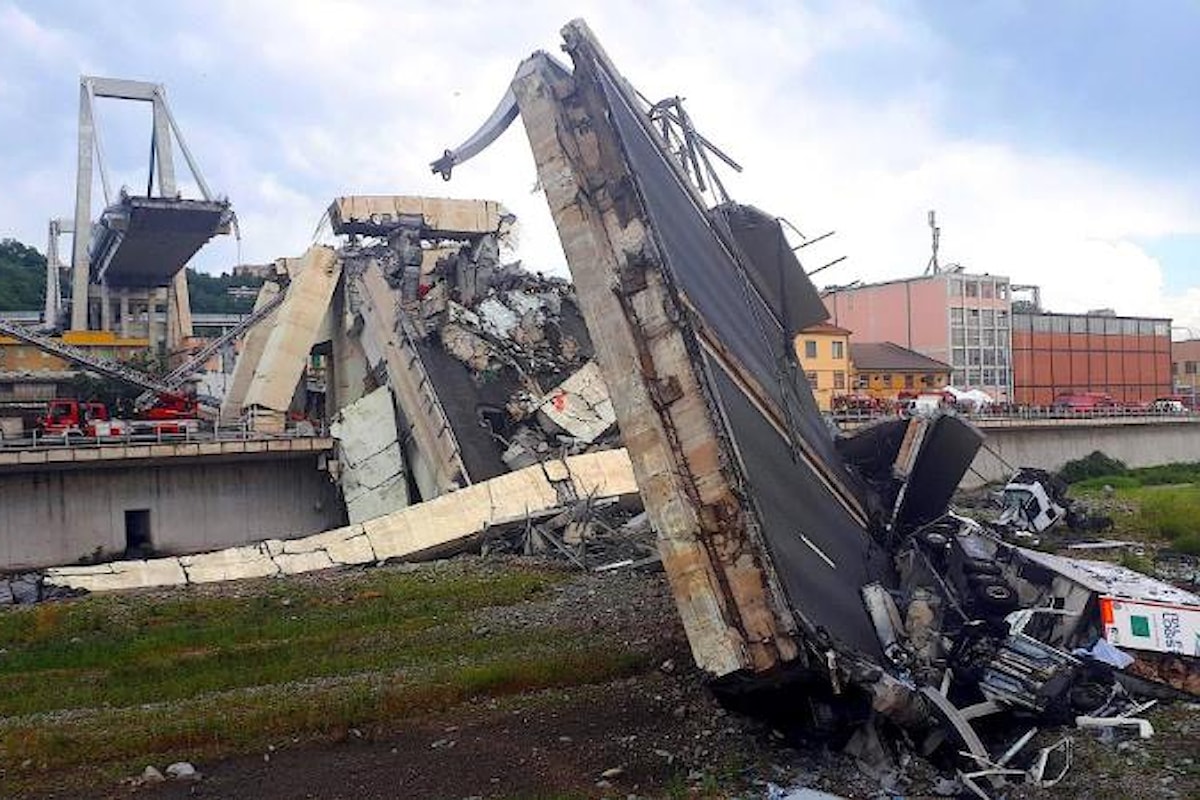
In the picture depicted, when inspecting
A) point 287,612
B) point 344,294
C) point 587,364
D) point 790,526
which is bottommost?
point 287,612

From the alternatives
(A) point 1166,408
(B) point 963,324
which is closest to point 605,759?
(B) point 963,324

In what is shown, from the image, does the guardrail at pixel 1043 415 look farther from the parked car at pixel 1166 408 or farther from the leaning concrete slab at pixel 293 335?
the leaning concrete slab at pixel 293 335

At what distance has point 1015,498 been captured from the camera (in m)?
25.2

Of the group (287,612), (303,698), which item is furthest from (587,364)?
(303,698)

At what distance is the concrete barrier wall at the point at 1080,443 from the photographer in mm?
43625

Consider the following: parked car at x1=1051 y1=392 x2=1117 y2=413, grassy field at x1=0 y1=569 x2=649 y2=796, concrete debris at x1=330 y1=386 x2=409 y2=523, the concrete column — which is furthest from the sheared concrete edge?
the concrete column

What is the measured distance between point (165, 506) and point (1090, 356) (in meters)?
49.1

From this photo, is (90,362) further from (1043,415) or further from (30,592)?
(1043,415)

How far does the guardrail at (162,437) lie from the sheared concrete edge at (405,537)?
419 cm

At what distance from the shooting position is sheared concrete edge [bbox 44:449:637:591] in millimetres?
22344

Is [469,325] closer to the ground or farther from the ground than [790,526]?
farther from the ground

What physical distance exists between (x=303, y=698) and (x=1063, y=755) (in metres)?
7.99

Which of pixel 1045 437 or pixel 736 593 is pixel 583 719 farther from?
pixel 1045 437

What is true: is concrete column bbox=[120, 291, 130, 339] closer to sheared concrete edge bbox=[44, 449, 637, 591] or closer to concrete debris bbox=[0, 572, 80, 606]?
sheared concrete edge bbox=[44, 449, 637, 591]
